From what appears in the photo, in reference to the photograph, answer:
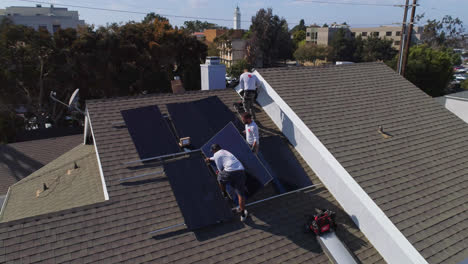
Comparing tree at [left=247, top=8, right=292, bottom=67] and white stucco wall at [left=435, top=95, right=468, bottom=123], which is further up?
tree at [left=247, top=8, right=292, bottom=67]

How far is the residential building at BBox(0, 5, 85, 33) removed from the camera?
78875 millimetres

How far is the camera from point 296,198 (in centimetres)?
786

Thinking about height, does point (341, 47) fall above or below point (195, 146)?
above

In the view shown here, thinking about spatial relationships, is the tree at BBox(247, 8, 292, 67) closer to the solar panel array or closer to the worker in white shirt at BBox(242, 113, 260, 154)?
the solar panel array

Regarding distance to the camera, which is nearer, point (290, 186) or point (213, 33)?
point (290, 186)

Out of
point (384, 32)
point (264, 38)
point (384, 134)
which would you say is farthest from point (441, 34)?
point (384, 134)

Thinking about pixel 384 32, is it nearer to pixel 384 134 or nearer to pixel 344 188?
pixel 384 134

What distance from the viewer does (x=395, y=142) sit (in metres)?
9.31

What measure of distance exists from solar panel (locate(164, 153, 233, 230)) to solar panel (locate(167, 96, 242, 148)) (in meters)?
1.20

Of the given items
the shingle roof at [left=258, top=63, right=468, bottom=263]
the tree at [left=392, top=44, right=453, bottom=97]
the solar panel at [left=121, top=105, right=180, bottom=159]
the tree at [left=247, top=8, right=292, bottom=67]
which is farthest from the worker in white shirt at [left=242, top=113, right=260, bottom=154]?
the tree at [left=247, top=8, right=292, bottom=67]

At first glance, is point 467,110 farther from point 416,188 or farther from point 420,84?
point 420,84

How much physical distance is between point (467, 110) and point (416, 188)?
16242mm

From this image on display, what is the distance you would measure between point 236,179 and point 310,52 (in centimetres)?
7262

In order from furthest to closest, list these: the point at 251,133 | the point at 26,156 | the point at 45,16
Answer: the point at 45,16, the point at 26,156, the point at 251,133
